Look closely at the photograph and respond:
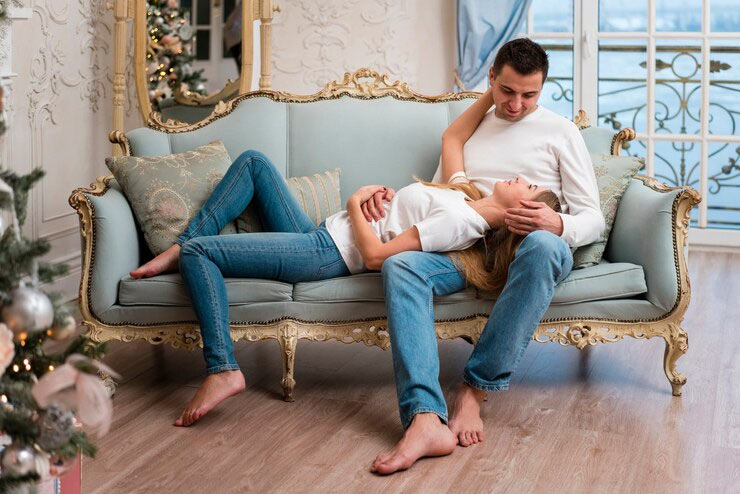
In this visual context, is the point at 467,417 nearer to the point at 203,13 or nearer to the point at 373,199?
the point at 373,199

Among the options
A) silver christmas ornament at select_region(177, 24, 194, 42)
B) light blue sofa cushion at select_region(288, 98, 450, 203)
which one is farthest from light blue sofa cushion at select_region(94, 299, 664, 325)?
silver christmas ornament at select_region(177, 24, 194, 42)

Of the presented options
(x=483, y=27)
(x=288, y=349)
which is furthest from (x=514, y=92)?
(x=483, y=27)

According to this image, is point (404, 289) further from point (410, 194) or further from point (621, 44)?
point (621, 44)

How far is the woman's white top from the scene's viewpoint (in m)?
2.74

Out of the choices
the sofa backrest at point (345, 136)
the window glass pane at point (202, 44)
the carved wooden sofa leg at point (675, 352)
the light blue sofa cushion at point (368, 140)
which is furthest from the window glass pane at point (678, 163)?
the carved wooden sofa leg at point (675, 352)

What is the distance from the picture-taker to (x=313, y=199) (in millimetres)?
3178

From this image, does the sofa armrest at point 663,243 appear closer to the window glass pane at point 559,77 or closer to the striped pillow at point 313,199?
the striped pillow at point 313,199

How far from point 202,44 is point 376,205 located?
2.12m

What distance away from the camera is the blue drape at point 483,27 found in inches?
205

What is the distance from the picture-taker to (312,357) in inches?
132

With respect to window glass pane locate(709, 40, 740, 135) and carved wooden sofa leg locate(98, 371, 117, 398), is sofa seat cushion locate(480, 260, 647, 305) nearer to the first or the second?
carved wooden sofa leg locate(98, 371, 117, 398)

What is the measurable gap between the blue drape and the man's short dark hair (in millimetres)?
2379

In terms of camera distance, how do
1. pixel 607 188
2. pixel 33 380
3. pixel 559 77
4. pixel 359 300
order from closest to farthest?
pixel 33 380
pixel 359 300
pixel 607 188
pixel 559 77

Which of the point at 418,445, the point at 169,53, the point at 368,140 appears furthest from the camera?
the point at 169,53
